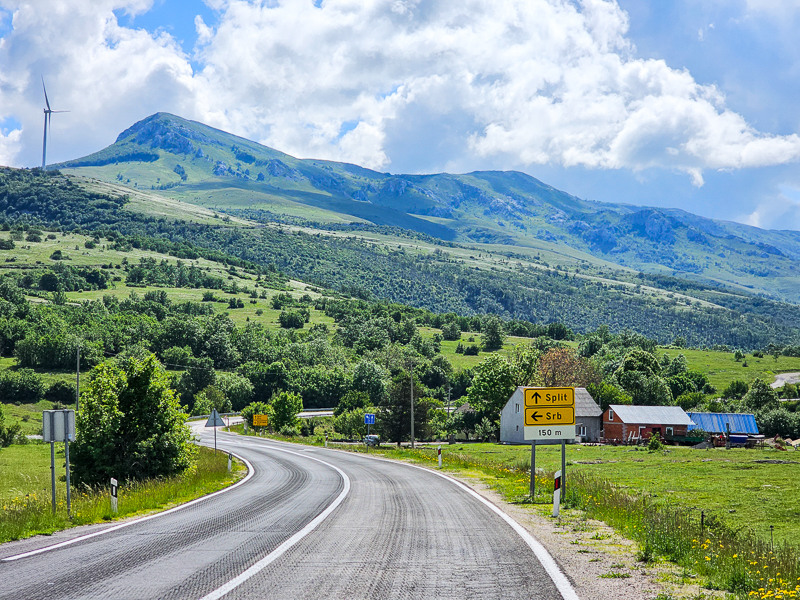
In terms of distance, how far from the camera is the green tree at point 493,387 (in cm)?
7988

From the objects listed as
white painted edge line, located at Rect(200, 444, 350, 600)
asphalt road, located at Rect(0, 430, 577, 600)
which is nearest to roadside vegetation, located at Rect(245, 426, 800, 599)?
asphalt road, located at Rect(0, 430, 577, 600)

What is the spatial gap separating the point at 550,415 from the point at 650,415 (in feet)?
236

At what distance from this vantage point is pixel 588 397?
3371 inches

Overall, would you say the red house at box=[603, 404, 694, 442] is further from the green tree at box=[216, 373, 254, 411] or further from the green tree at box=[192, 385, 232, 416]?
the green tree at box=[192, 385, 232, 416]

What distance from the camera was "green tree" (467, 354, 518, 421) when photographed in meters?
79.9

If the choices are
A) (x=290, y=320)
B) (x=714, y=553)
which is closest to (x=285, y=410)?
(x=714, y=553)

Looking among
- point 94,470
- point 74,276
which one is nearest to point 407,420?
point 94,470

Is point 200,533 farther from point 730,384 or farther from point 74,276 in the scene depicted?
point 74,276

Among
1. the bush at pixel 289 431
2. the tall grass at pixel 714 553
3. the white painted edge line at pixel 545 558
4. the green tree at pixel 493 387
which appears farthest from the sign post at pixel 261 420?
the tall grass at pixel 714 553

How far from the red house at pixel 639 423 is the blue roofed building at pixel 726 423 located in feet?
4.66

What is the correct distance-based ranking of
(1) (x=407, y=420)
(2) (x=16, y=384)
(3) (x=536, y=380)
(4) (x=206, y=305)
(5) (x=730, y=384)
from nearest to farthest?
(1) (x=407, y=420)
(3) (x=536, y=380)
(2) (x=16, y=384)
(5) (x=730, y=384)
(4) (x=206, y=305)

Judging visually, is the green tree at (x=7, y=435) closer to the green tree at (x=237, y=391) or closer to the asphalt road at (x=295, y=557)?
the green tree at (x=237, y=391)

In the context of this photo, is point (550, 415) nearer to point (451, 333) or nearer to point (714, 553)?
point (714, 553)

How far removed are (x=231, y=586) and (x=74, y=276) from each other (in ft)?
651
